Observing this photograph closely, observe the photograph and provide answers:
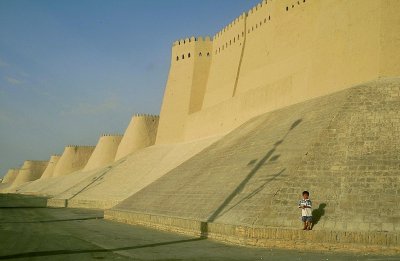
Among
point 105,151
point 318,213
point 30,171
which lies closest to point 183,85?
point 105,151

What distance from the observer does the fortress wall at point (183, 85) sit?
2934 centimetres

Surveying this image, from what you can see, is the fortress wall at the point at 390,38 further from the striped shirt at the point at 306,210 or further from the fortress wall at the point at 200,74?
the fortress wall at the point at 200,74

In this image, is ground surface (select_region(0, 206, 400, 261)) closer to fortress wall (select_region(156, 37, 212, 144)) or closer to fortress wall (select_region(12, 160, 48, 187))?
fortress wall (select_region(156, 37, 212, 144))

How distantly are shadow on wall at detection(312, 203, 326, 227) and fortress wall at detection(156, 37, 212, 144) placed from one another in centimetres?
1950

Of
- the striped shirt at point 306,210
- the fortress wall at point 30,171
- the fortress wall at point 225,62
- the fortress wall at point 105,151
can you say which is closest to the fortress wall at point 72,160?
the fortress wall at point 105,151

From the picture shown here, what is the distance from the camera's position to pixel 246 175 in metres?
13.1

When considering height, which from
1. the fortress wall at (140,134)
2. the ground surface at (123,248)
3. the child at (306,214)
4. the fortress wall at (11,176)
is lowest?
the ground surface at (123,248)

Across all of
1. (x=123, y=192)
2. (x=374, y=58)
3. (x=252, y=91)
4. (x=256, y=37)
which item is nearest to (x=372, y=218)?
(x=374, y=58)

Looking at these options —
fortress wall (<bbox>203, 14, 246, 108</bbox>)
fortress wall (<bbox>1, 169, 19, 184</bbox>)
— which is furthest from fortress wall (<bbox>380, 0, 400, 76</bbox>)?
fortress wall (<bbox>1, 169, 19, 184</bbox>)

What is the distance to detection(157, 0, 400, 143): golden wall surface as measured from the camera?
1434cm

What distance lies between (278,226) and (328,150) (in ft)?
8.90

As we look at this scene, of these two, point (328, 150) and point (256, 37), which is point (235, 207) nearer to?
point (328, 150)

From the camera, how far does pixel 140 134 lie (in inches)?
1427

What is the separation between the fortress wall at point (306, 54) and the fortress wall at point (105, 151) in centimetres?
1896
